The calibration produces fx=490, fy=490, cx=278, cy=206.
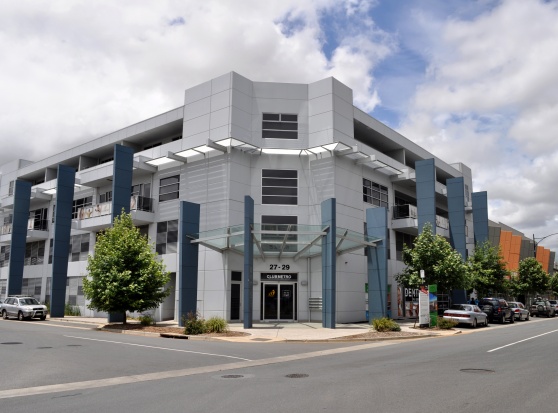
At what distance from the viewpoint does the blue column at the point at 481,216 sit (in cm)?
4375

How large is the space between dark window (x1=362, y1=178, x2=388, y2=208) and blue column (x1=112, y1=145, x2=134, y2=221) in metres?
15.6

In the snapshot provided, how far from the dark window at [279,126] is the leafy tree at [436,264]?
10557 millimetres

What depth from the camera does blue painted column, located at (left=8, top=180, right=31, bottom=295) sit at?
39.5m

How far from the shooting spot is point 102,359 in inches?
529

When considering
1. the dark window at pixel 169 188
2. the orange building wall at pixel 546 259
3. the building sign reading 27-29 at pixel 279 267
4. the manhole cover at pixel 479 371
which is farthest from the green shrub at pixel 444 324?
the orange building wall at pixel 546 259

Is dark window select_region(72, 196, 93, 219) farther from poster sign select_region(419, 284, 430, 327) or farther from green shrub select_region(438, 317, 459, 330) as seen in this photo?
green shrub select_region(438, 317, 459, 330)

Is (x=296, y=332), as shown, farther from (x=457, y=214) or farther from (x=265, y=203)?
(x=457, y=214)

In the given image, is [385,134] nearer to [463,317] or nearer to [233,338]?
[463,317]

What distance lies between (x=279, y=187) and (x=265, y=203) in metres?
1.38

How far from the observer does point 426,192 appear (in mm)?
34500

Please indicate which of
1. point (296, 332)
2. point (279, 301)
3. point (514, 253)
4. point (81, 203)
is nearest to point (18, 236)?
point (81, 203)

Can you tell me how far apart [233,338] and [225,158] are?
516 inches

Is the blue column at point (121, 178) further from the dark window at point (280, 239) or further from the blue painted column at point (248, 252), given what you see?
the blue painted column at point (248, 252)

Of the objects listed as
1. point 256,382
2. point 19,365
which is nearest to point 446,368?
point 256,382
